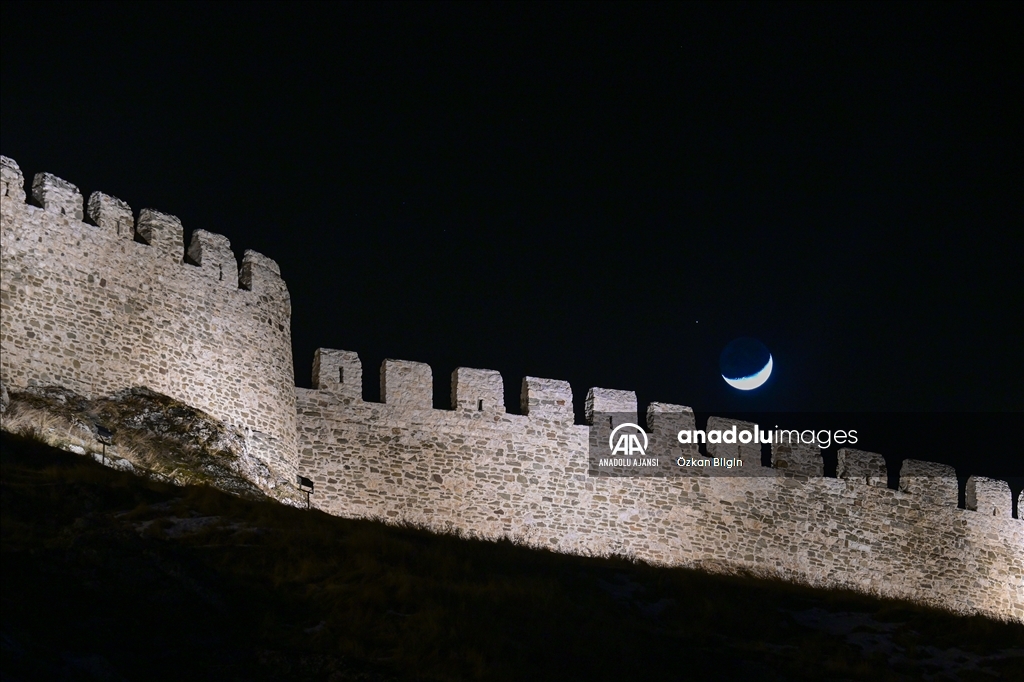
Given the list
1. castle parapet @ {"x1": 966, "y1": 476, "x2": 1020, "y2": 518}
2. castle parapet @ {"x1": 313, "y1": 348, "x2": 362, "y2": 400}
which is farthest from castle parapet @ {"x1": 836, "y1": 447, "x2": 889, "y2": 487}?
castle parapet @ {"x1": 313, "y1": 348, "x2": 362, "y2": 400}

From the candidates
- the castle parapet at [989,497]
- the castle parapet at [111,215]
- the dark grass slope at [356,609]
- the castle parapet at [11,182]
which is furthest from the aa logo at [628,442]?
the castle parapet at [11,182]

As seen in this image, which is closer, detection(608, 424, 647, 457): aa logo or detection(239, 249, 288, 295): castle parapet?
detection(239, 249, 288, 295): castle parapet

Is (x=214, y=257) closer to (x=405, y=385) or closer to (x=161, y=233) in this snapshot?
(x=161, y=233)

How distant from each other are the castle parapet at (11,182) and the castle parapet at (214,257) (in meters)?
3.58

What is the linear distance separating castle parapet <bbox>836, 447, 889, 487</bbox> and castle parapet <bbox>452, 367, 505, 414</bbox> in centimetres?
829

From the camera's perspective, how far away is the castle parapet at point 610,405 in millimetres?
28500

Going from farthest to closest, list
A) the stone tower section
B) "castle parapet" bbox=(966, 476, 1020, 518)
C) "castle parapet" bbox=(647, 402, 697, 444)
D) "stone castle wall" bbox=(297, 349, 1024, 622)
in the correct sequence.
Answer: "castle parapet" bbox=(966, 476, 1020, 518) < "castle parapet" bbox=(647, 402, 697, 444) < "stone castle wall" bbox=(297, 349, 1024, 622) < the stone tower section

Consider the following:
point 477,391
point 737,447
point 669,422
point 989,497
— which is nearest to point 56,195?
point 477,391

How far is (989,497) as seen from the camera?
31.5 m

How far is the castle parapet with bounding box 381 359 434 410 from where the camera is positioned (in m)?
26.8

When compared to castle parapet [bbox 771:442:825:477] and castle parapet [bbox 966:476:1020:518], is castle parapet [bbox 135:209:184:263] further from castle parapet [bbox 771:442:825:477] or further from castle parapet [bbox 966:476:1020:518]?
castle parapet [bbox 966:476:1020:518]

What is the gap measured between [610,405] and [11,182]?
12.8 metres

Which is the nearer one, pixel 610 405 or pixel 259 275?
pixel 259 275

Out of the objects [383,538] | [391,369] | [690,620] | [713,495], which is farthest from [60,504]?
[713,495]
